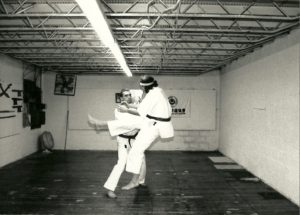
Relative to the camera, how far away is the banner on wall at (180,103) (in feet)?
33.6

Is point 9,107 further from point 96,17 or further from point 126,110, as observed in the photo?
point 96,17

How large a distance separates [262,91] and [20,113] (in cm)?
602

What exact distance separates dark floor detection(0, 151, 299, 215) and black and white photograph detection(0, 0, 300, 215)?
30 mm

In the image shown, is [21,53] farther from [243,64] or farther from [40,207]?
[243,64]

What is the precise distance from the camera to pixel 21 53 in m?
6.70

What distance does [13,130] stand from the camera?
776 cm

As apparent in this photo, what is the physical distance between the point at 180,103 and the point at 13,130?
5.10m

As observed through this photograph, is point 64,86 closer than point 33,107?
No

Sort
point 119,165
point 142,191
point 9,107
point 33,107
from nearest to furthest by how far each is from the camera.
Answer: point 119,165 → point 142,191 → point 9,107 → point 33,107

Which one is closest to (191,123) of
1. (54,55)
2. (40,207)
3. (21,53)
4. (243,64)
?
(243,64)

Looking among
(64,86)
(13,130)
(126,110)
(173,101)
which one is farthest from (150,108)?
(64,86)

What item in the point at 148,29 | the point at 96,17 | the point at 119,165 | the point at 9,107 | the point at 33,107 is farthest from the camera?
the point at 33,107

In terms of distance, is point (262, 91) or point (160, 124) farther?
point (262, 91)

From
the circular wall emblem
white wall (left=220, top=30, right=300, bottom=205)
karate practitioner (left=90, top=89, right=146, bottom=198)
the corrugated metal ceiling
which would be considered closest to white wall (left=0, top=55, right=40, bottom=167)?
the corrugated metal ceiling
